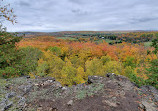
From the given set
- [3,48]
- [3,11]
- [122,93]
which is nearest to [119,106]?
[122,93]

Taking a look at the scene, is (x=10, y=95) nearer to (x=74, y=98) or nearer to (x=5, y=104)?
(x=5, y=104)

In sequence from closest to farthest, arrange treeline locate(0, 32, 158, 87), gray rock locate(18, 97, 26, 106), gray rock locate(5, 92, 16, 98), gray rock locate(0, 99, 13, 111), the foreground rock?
gray rock locate(0, 99, 13, 111)
gray rock locate(18, 97, 26, 106)
the foreground rock
gray rock locate(5, 92, 16, 98)
treeline locate(0, 32, 158, 87)

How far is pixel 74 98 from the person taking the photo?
758 cm

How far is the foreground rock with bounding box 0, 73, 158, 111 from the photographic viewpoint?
20.9ft

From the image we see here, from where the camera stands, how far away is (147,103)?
7.03m

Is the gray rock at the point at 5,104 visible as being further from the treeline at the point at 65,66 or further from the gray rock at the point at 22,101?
the treeline at the point at 65,66

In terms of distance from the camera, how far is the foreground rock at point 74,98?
20.9 feet

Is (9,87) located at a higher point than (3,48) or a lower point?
lower

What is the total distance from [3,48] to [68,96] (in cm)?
988

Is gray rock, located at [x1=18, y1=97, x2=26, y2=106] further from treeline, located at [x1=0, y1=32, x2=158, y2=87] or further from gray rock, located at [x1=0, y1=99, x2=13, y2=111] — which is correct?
treeline, located at [x1=0, y1=32, x2=158, y2=87]

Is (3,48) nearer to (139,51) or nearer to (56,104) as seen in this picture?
(56,104)

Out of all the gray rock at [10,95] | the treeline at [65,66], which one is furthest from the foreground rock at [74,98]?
the treeline at [65,66]

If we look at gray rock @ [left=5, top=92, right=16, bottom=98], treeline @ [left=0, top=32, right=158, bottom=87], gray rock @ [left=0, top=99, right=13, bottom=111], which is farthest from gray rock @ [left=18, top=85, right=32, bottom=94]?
treeline @ [left=0, top=32, right=158, bottom=87]

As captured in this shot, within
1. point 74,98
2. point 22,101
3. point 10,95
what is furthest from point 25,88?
point 74,98
